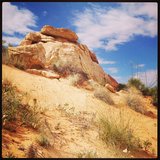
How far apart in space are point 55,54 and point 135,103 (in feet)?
13.6

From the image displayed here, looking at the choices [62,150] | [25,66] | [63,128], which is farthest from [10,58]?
[62,150]

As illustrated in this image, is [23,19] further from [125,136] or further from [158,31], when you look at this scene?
[125,136]

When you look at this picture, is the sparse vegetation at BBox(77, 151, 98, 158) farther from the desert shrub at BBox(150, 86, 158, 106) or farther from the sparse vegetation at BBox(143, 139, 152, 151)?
the desert shrub at BBox(150, 86, 158, 106)

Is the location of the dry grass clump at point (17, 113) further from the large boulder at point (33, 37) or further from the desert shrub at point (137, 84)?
the large boulder at point (33, 37)

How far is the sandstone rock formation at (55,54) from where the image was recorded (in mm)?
7816

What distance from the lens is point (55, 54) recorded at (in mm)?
9344

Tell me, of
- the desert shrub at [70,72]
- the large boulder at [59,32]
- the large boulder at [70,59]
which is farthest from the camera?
the large boulder at [59,32]

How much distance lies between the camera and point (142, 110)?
6.25 metres

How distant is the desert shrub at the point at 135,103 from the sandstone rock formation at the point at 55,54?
99.0 inches

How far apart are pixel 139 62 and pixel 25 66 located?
3.76 metres

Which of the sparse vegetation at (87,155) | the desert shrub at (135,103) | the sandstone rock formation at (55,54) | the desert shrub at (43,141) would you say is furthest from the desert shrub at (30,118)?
the sandstone rock formation at (55,54)

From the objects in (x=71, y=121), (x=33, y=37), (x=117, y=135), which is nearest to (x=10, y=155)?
(x=71, y=121)

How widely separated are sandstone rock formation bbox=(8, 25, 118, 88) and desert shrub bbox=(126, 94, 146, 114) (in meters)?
2.52

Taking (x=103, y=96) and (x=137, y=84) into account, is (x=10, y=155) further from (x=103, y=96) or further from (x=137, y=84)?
(x=137, y=84)
